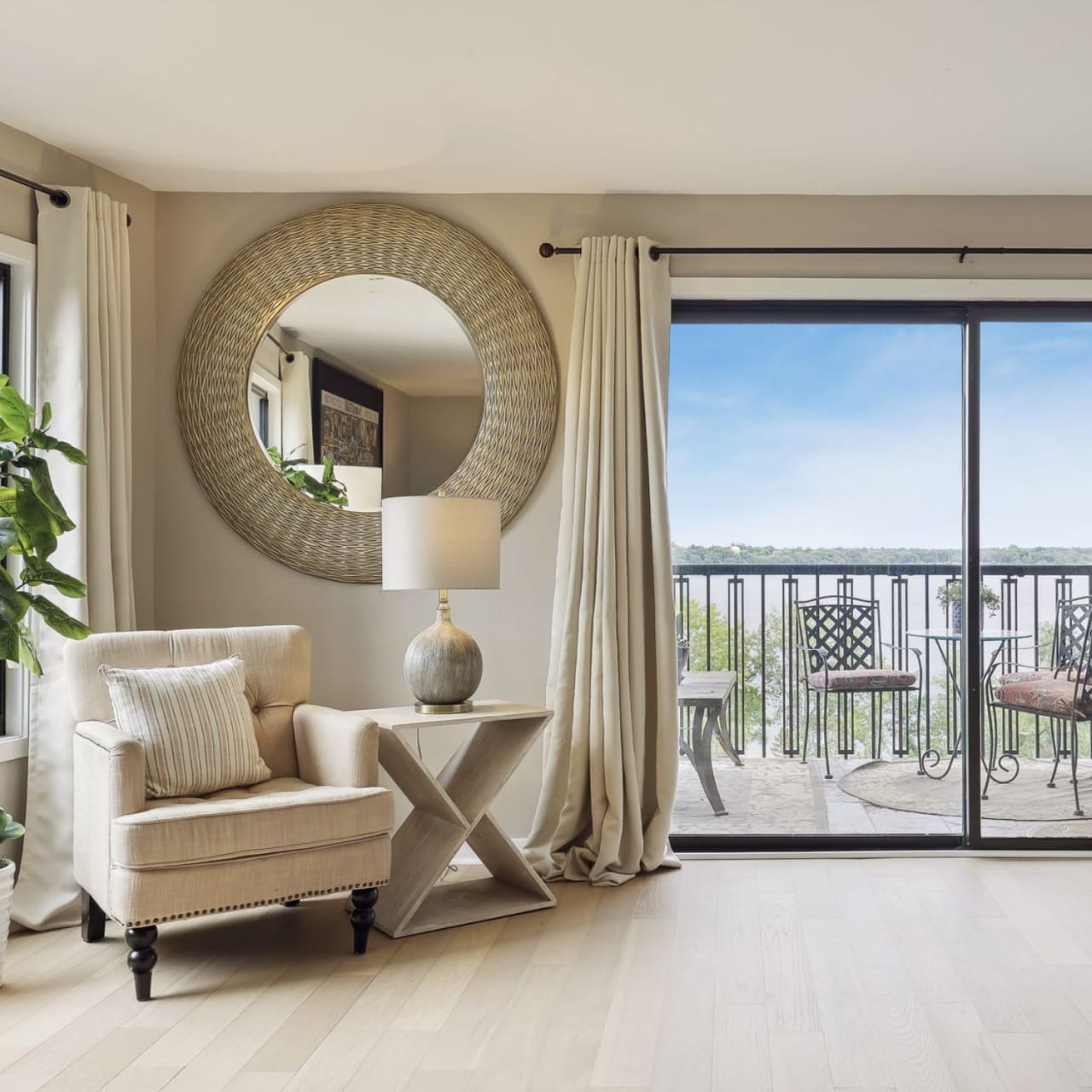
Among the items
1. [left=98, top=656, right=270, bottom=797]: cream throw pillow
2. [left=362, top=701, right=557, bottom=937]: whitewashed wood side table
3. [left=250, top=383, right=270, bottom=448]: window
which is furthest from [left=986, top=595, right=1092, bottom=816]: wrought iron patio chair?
[left=250, top=383, right=270, bottom=448]: window

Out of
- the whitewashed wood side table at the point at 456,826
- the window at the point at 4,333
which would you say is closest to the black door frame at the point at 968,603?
the whitewashed wood side table at the point at 456,826

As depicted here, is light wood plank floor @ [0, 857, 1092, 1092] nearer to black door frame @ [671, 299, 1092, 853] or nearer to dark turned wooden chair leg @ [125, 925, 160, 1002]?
dark turned wooden chair leg @ [125, 925, 160, 1002]

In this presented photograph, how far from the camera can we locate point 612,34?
2.86 metres

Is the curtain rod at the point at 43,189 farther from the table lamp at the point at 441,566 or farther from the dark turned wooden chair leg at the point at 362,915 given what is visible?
the dark turned wooden chair leg at the point at 362,915

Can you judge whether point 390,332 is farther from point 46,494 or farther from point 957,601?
point 957,601

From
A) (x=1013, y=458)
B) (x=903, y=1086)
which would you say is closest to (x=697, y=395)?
(x=1013, y=458)

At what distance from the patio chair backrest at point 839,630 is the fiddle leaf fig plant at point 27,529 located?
2.70 meters

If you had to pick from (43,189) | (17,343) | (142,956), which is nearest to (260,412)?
(17,343)

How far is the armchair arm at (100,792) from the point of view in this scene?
2863 mm

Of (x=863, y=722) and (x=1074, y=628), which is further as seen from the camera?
(x=863, y=722)

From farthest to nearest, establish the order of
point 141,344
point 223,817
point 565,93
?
point 141,344 → point 565,93 → point 223,817

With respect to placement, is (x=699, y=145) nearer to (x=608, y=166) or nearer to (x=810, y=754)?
(x=608, y=166)

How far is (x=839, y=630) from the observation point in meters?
4.41

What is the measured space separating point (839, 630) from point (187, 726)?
2.55 metres
